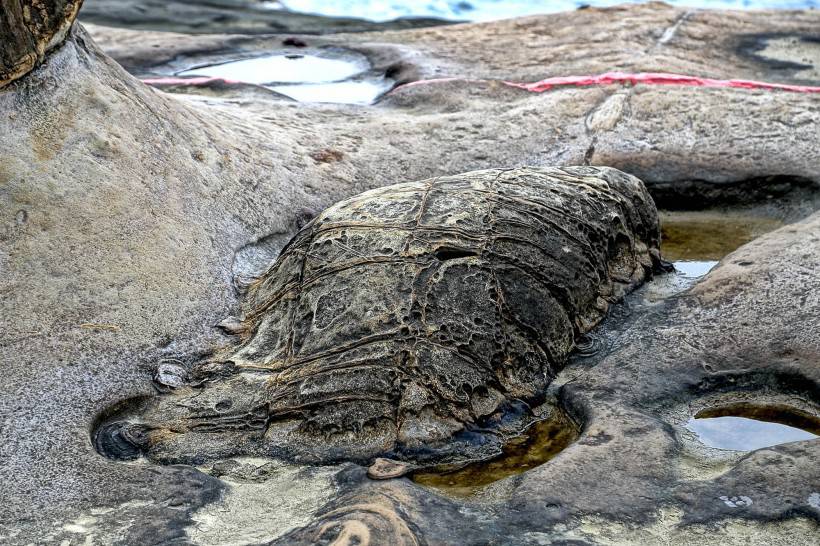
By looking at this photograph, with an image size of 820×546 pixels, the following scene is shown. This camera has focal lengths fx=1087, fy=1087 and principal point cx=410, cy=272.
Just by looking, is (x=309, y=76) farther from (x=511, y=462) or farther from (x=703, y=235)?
(x=511, y=462)

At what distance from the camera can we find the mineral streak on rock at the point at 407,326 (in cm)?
306

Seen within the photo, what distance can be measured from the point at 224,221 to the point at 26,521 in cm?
159

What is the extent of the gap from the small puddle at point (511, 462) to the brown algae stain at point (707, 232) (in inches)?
59.8

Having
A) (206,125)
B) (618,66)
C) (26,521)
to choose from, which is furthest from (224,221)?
(618,66)

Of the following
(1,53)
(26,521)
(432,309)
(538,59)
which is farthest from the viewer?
(538,59)

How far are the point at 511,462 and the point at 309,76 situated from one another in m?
4.44

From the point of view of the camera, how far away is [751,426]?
3168mm

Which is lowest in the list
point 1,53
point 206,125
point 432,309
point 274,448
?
point 274,448

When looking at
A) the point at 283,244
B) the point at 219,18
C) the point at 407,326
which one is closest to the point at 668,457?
the point at 407,326

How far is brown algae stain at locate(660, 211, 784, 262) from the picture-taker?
14.9 ft

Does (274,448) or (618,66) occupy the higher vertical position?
(618,66)

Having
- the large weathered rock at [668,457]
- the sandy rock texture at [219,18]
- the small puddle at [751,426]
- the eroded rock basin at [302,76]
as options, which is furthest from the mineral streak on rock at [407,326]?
the sandy rock texture at [219,18]

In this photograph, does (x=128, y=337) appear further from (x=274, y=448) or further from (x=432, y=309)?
(x=432, y=309)

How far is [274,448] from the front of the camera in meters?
3.02
